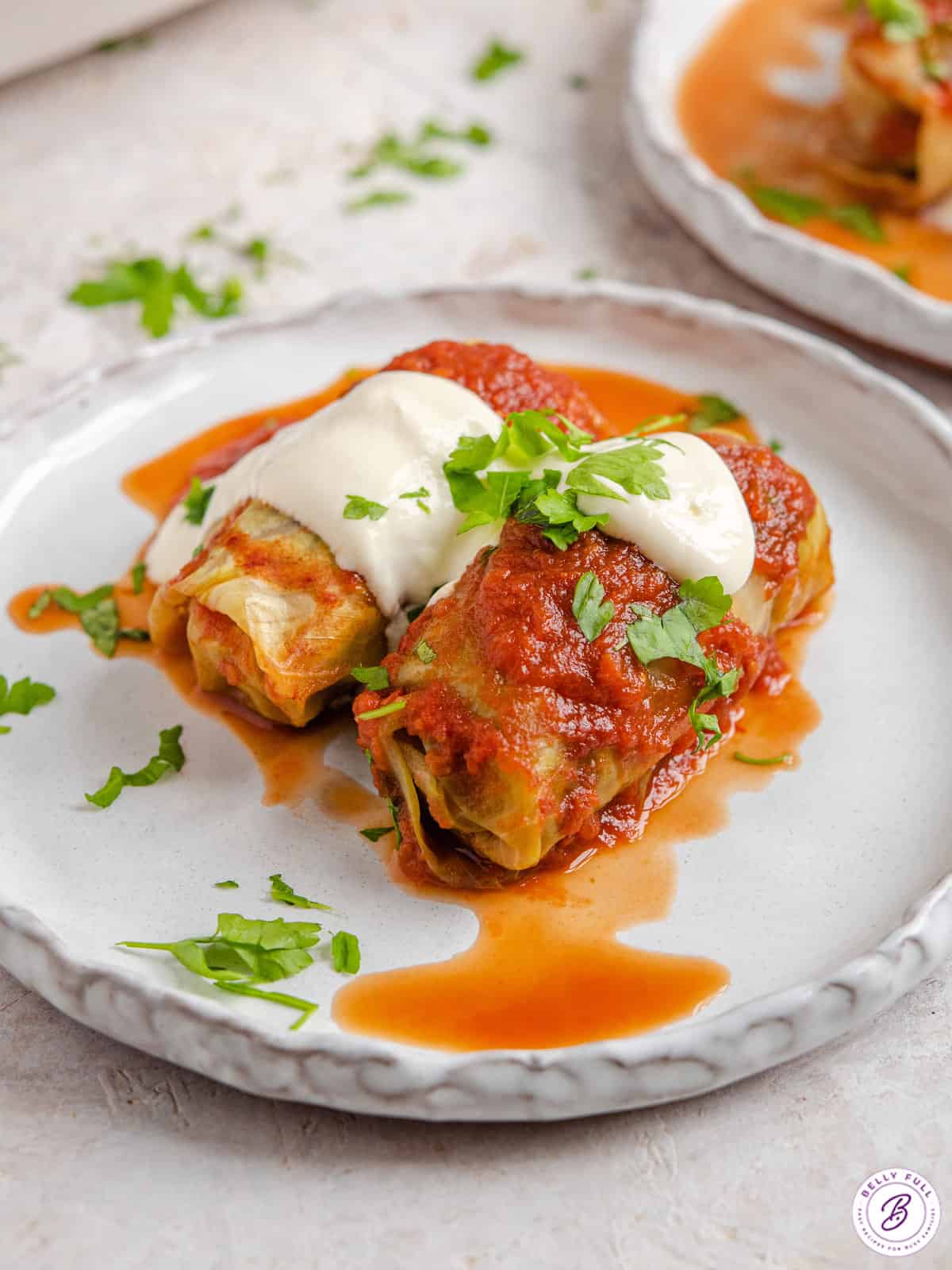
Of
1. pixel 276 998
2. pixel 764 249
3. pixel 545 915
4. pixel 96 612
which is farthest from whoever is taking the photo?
pixel 764 249

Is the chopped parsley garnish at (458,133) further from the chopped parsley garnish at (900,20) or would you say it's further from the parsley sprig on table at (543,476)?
the parsley sprig on table at (543,476)

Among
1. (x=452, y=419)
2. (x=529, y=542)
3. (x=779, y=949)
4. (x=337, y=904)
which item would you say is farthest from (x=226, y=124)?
(x=779, y=949)

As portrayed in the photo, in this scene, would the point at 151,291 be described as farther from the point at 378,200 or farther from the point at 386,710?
the point at 386,710

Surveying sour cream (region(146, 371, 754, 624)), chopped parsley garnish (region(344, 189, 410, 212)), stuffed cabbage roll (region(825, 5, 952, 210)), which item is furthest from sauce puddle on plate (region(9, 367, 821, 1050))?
chopped parsley garnish (region(344, 189, 410, 212))

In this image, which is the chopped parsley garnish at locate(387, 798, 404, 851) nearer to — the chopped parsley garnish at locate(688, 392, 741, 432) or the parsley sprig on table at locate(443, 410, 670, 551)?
the parsley sprig on table at locate(443, 410, 670, 551)

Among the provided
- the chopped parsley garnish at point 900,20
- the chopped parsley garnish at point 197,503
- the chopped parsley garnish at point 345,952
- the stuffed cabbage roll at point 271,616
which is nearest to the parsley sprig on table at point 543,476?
the stuffed cabbage roll at point 271,616

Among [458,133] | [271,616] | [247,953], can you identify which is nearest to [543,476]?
[271,616]

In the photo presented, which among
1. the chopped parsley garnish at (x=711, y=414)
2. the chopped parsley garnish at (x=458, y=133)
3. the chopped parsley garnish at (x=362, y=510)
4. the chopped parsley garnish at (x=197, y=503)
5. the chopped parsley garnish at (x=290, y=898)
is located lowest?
the chopped parsley garnish at (x=290, y=898)
